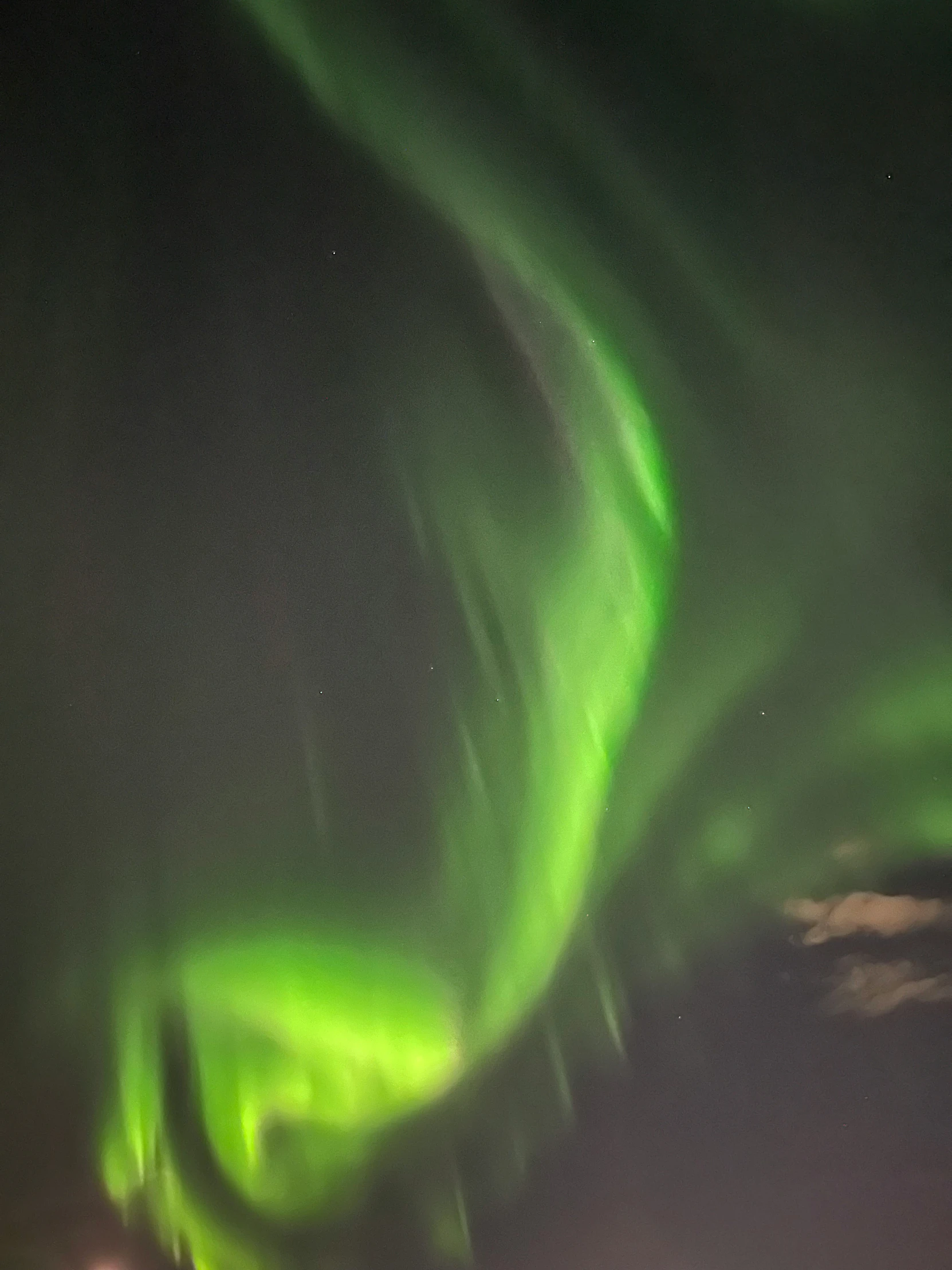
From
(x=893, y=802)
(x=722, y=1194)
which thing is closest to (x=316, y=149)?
(x=893, y=802)

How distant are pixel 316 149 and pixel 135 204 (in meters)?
0.28

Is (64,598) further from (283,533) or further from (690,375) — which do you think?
(690,375)

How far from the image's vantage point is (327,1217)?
1477 mm

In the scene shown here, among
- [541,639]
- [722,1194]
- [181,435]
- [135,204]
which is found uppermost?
[135,204]

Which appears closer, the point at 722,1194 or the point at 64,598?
the point at 722,1194

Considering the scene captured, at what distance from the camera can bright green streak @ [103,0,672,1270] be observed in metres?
1.50

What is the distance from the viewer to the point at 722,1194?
1.43 meters

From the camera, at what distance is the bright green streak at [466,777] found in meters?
1.50

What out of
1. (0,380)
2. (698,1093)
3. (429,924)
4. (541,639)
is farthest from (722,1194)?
(0,380)

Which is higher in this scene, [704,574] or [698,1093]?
[704,574]

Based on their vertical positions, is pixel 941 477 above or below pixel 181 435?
below

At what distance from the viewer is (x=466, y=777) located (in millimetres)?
1532

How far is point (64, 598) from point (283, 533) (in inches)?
13.1

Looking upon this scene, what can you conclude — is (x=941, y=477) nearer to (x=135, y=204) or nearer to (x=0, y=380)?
(x=135, y=204)
